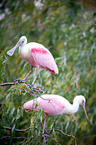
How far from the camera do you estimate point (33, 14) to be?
3078 millimetres

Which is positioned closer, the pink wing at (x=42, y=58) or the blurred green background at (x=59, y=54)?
the pink wing at (x=42, y=58)

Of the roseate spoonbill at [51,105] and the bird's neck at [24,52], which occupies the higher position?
the bird's neck at [24,52]

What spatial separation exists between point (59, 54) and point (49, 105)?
1196mm

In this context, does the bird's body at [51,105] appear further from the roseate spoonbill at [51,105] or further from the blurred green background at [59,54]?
the blurred green background at [59,54]

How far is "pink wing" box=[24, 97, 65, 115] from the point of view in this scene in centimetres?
171

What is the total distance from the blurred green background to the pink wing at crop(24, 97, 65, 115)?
22cm

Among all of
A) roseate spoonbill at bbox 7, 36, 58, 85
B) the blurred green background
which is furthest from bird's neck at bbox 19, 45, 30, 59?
the blurred green background

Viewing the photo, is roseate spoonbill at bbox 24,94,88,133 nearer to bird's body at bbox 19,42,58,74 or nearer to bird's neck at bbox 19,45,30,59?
bird's body at bbox 19,42,58,74

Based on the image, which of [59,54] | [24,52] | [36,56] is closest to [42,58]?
[36,56]

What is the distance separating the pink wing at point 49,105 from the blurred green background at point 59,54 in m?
0.22

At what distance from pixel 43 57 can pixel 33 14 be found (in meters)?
1.48

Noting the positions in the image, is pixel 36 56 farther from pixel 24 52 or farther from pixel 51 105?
pixel 51 105

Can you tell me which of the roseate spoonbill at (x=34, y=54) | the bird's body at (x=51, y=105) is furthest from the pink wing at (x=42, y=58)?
the bird's body at (x=51, y=105)

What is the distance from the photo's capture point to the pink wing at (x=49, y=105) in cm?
171
